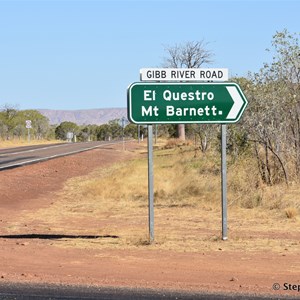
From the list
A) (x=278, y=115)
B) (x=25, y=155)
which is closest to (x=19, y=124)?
(x=25, y=155)

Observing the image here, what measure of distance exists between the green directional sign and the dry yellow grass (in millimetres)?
1989

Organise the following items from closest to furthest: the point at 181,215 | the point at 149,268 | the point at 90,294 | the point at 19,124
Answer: the point at 90,294, the point at 149,268, the point at 181,215, the point at 19,124

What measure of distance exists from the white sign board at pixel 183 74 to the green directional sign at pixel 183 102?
82 mm

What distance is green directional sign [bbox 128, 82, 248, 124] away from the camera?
10500mm

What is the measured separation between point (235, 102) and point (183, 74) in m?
0.97

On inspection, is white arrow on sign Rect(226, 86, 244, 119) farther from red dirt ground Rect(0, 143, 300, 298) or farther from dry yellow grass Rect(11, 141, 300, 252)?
red dirt ground Rect(0, 143, 300, 298)

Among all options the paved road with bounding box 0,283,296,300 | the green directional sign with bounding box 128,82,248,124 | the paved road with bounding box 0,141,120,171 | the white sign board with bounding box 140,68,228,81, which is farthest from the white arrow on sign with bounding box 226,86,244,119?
the paved road with bounding box 0,141,120,171

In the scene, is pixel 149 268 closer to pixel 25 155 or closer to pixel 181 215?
pixel 181 215

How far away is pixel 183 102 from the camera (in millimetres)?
10633

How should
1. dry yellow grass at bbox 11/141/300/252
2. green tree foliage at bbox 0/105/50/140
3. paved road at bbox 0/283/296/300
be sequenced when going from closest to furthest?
paved road at bbox 0/283/296/300, dry yellow grass at bbox 11/141/300/252, green tree foliage at bbox 0/105/50/140

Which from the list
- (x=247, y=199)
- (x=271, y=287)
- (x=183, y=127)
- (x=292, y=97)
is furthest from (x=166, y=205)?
(x=183, y=127)

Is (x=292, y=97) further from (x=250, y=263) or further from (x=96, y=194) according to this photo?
(x=250, y=263)

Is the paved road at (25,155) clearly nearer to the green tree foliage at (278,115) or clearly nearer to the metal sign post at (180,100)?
the green tree foliage at (278,115)

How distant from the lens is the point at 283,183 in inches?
751
